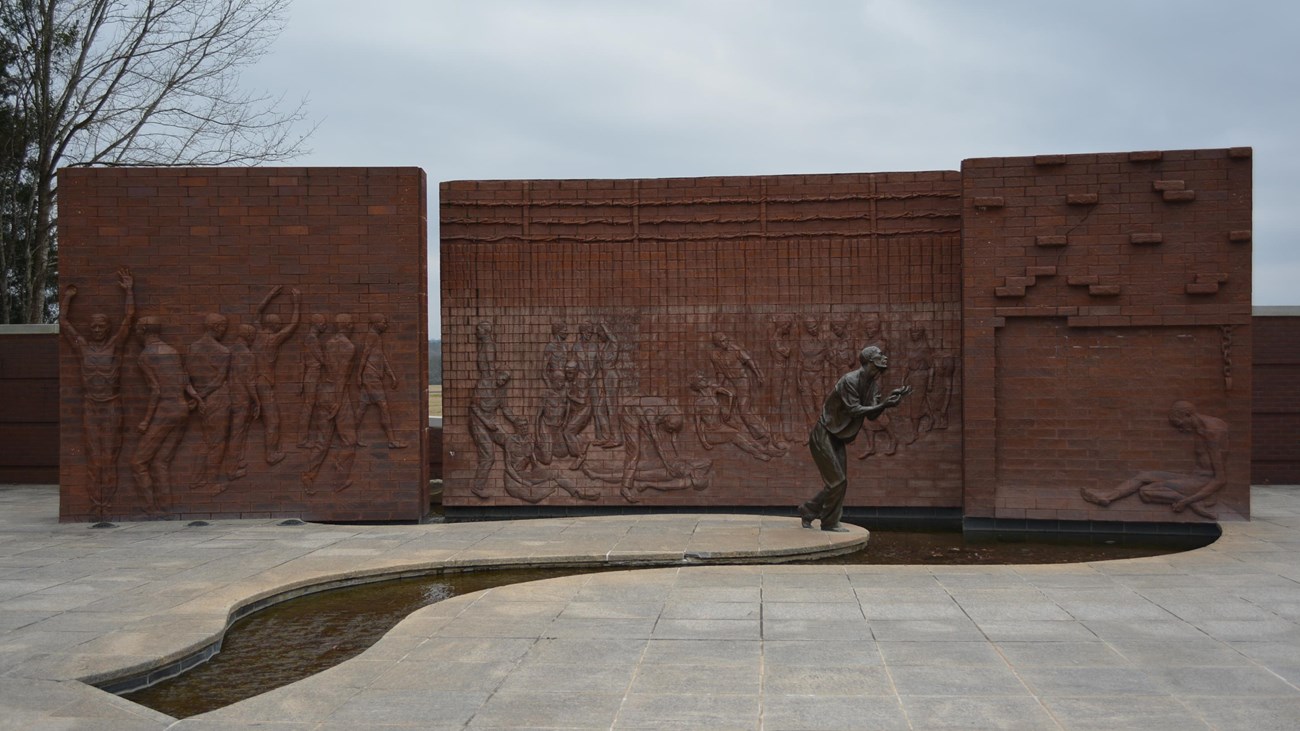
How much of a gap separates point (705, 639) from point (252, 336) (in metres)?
7.62

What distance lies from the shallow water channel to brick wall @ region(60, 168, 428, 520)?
3664 mm

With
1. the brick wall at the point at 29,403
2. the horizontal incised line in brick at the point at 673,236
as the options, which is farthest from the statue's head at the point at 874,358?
the brick wall at the point at 29,403

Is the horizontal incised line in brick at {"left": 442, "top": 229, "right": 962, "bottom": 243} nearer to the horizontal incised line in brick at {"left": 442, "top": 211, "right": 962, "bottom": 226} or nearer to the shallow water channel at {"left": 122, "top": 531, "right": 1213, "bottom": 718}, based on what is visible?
the horizontal incised line in brick at {"left": 442, "top": 211, "right": 962, "bottom": 226}

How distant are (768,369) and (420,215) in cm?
437

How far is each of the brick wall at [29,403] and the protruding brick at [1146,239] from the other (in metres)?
14.2

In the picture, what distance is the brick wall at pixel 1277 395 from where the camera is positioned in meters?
14.6

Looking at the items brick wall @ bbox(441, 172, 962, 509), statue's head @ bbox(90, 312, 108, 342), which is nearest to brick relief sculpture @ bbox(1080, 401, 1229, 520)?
brick wall @ bbox(441, 172, 962, 509)

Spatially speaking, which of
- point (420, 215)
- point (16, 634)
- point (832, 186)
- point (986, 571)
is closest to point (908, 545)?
point (986, 571)

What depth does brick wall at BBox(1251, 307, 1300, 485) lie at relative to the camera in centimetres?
1459

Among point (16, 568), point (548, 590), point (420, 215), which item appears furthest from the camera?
point (420, 215)

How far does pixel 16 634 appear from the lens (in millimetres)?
6742

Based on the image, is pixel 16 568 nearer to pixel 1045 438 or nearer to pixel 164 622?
pixel 164 622

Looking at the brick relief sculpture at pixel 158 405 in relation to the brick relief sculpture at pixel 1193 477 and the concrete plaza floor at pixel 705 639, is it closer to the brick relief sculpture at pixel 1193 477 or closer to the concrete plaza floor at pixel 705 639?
the concrete plaza floor at pixel 705 639

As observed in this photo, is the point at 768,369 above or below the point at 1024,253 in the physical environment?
below
